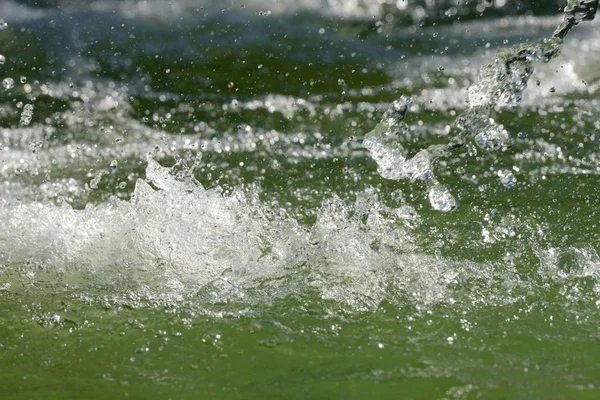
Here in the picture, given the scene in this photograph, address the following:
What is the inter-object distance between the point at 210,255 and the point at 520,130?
256 cm

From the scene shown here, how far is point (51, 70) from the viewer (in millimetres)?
6070

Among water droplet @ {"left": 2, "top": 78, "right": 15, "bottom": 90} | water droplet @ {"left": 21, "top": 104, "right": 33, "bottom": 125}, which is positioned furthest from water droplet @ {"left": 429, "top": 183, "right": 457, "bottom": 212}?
water droplet @ {"left": 2, "top": 78, "right": 15, "bottom": 90}

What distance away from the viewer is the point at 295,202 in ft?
13.9

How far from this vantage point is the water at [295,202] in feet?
8.98

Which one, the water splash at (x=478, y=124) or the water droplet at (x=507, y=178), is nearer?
the water splash at (x=478, y=124)

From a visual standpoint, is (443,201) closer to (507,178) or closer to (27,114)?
(507,178)

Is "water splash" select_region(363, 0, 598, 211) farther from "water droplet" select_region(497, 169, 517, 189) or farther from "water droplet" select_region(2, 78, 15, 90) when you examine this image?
"water droplet" select_region(2, 78, 15, 90)

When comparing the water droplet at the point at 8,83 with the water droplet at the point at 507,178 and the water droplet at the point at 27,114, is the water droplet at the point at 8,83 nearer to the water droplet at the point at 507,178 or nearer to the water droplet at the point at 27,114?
the water droplet at the point at 27,114

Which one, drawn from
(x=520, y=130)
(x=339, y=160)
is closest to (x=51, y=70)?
(x=339, y=160)

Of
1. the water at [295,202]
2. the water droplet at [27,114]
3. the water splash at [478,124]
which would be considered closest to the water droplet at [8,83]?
the water at [295,202]

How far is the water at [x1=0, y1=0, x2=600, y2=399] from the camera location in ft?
8.98

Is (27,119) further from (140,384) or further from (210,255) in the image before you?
(140,384)

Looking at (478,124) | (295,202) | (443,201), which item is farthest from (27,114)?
(443,201)

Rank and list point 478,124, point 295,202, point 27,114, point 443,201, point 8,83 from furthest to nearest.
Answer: point 8,83, point 27,114, point 478,124, point 295,202, point 443,201
